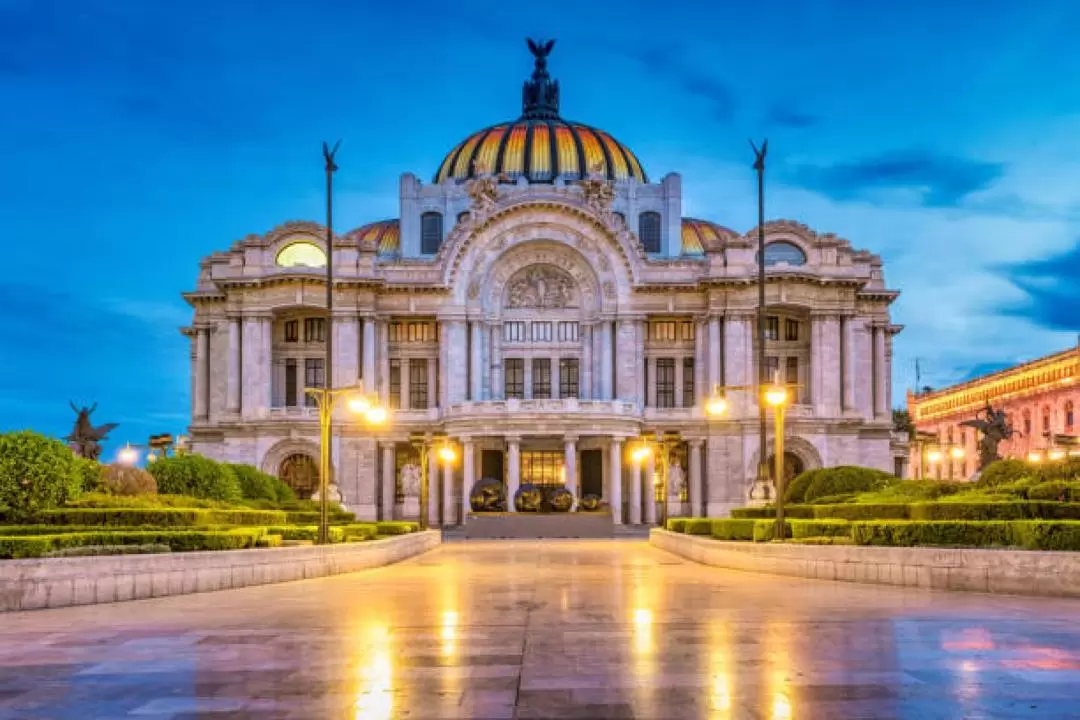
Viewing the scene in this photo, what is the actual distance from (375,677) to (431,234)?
257ft

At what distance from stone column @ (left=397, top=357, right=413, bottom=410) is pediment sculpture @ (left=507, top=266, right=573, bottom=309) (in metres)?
7.74

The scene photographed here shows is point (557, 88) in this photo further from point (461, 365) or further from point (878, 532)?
point (878, 532)

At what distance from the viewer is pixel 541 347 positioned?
82.9 meters

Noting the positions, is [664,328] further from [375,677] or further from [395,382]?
[375,677]

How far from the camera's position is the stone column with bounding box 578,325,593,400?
8188 centimetres

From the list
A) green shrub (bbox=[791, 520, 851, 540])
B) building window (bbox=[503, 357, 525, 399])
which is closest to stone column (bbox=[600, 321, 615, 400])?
building window (bbox=[503, 357, 525, 399])

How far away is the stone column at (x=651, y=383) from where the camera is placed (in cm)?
8150

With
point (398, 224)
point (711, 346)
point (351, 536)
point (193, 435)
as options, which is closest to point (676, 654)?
point (351, 536)

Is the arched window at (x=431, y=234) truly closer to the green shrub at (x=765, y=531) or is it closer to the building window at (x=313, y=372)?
the building window at (x=313, y=372)

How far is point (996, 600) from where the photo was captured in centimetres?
2217

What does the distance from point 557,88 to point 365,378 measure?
4001 cm

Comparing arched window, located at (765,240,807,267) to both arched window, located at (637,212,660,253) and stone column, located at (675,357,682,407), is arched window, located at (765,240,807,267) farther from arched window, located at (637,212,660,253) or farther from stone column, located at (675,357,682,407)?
arched window, located at (637,212,660,253)

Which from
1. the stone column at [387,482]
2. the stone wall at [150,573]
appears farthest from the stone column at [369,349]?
the stone wall at [150,573]

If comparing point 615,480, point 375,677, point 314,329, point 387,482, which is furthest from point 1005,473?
point 314,329
